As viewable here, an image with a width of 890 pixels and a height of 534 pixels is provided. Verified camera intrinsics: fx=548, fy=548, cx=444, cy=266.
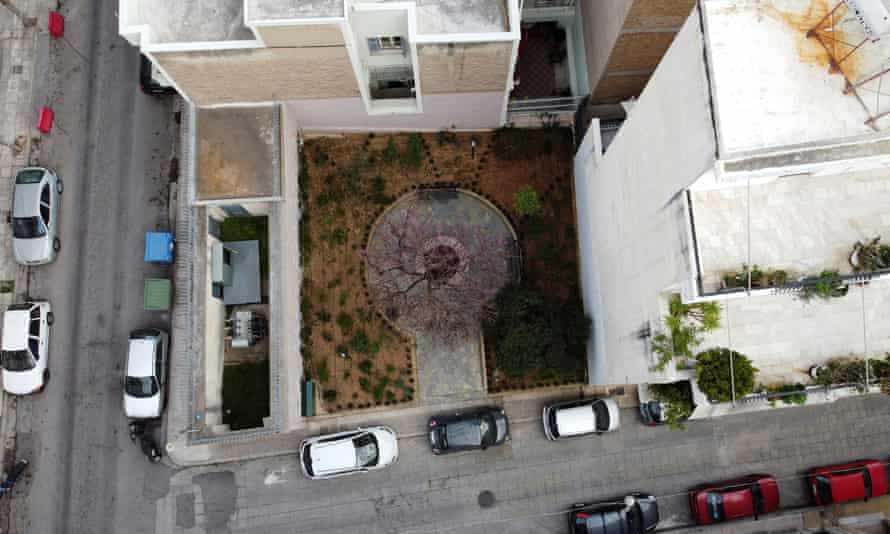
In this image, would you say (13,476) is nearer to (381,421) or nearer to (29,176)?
(29,176)

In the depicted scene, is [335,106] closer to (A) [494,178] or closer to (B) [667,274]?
(A) [494,178]

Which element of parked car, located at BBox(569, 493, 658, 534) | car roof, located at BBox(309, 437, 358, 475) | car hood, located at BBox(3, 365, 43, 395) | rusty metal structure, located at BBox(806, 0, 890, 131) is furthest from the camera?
car hood, located at BBox(3, 365, 43, 395)

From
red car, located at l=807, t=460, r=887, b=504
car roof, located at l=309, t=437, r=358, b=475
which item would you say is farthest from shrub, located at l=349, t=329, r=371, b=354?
red car, located at l=807, t=460, r=887, b=504

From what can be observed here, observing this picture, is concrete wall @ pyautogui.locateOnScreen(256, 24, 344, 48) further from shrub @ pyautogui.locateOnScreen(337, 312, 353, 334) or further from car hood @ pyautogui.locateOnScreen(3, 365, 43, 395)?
car hood @ pyautogui.locateOnScreen(3, 365, 43, 395)

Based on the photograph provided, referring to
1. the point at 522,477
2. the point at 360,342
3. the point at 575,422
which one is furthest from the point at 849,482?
the point at 360,342

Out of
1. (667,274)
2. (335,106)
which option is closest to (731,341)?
(667,274)

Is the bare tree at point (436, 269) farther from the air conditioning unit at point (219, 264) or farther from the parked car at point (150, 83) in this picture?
the parked car at point (150, 83)

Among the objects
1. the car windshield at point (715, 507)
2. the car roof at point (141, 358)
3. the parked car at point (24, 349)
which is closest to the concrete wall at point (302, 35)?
the car roof at point (141, 358)
